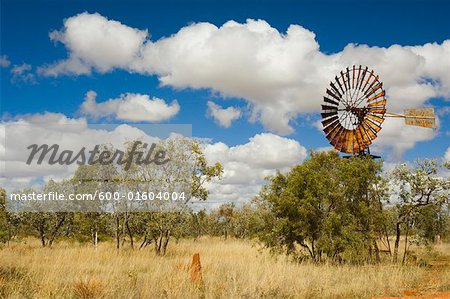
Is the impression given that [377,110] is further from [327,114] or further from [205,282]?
[205,282]

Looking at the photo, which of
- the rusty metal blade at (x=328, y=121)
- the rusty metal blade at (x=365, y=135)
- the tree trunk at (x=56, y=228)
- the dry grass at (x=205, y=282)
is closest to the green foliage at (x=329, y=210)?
the dry grass at (x=205, y=282)

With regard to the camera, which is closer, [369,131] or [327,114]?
[369,131]

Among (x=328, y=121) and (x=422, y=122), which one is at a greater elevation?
(x=328, y=121)

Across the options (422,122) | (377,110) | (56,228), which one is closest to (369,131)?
(377,110)

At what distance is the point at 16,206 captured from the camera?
101 ft

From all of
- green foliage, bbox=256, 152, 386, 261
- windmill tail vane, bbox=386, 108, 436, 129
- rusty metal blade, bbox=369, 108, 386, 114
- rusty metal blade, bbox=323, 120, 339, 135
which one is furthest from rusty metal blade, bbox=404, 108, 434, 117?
Answer: green foliage, bbox=256, 152, 386, 261

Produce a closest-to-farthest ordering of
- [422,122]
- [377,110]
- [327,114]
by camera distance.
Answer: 1. [377,110]
2. [422,122]
3. [327,114]

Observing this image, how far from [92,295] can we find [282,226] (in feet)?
34.6

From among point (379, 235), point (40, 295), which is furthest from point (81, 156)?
point (379, 235)

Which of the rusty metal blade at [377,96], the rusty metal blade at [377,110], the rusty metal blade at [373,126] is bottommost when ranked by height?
the rusty metal blade at [373,126]

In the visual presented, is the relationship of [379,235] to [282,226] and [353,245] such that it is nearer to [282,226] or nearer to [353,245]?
[353,245]

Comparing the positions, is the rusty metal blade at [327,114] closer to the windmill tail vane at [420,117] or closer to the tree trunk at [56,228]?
the windmill tail vane at [420,117]

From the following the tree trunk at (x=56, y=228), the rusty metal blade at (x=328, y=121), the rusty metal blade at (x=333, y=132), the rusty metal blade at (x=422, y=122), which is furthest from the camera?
the tree trunk at (x=56, y=228)

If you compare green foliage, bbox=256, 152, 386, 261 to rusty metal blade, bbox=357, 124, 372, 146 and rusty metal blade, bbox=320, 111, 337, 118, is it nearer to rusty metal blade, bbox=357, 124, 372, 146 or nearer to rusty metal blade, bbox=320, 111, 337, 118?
rusty metal blade, bbox=357, 124, 372, 146
